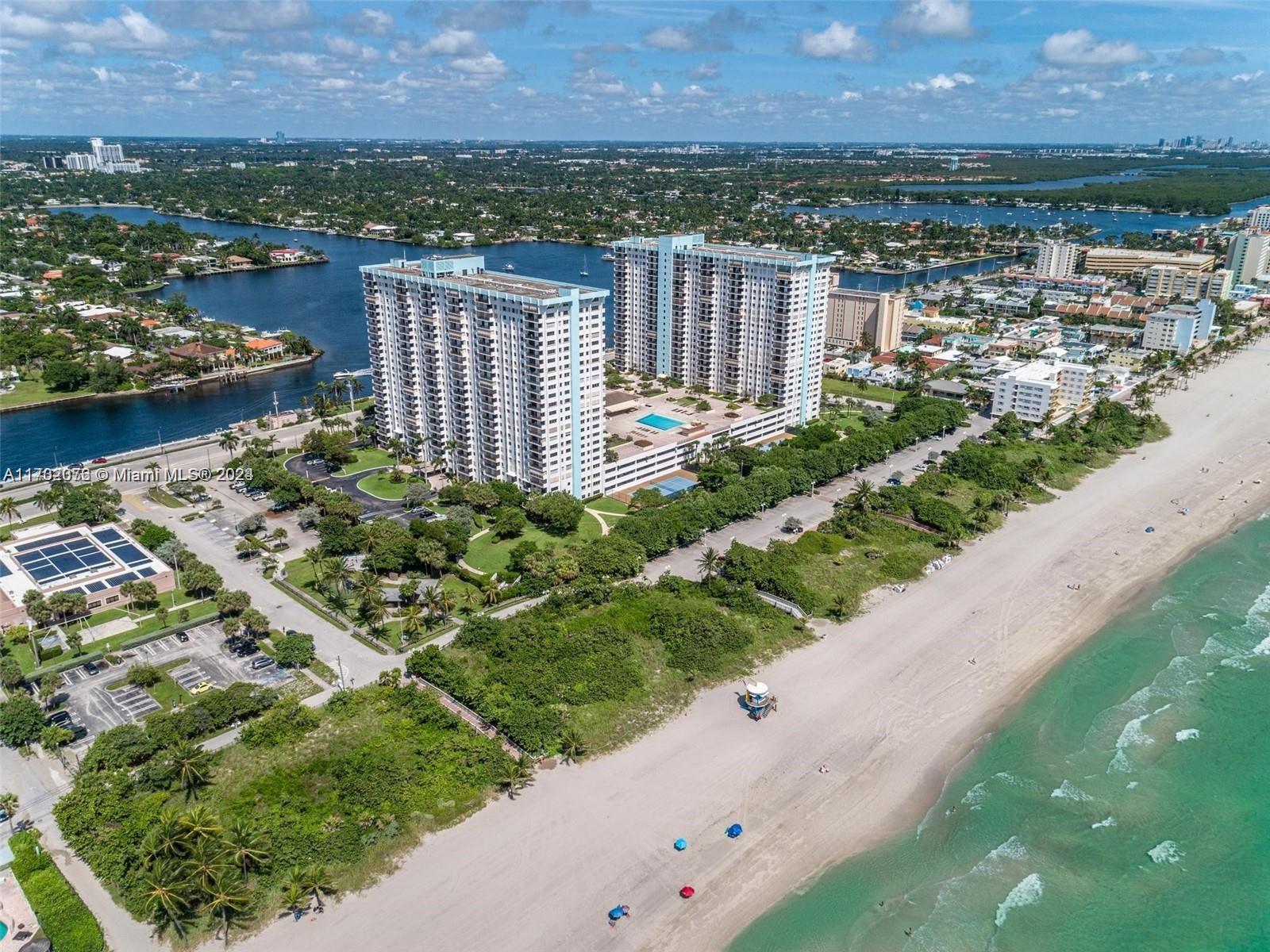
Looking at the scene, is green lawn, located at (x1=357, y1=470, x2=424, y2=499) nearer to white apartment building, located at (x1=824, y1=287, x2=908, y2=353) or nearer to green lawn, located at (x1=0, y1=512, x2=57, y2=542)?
green lawn, located at (x1=0, y1=512, x2=57, y2=542)

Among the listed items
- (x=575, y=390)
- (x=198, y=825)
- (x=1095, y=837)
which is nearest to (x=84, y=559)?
(x=198, y=825)

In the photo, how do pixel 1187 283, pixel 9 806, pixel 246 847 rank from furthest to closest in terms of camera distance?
pixel 1187 283, pixel 9 806, pixel 246 847

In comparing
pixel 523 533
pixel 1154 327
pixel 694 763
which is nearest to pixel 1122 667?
pixel 694 763

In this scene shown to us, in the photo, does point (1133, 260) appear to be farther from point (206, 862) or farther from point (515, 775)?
point (206, 862)

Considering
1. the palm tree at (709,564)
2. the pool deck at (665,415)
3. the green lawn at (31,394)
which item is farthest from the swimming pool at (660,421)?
the green lawn at (31,394)

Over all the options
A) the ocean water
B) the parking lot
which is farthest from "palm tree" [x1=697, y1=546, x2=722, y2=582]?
the parking lot

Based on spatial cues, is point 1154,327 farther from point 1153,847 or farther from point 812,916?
point 812,916
